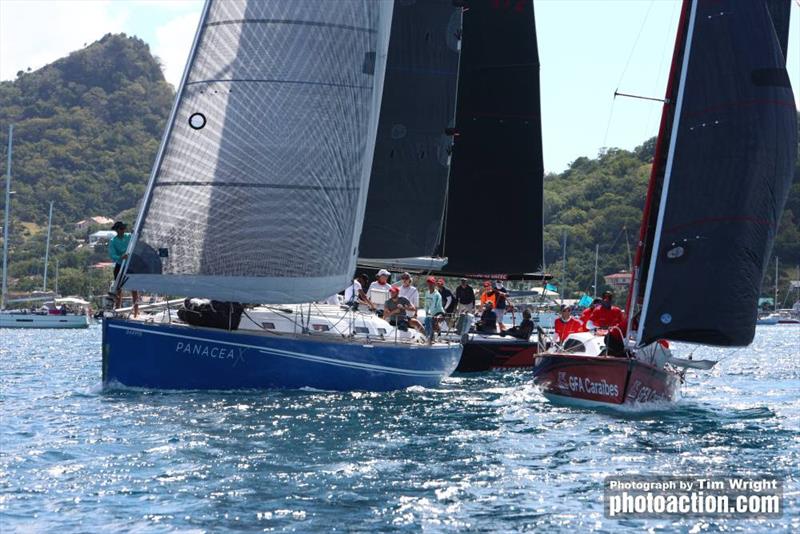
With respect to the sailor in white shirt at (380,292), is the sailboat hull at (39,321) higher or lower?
lower

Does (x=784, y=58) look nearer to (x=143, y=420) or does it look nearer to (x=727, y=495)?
(x=727, y=495)

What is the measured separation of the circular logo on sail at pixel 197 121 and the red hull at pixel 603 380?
20.6 feet

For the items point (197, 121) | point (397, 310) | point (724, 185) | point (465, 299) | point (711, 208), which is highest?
point (197, 121)

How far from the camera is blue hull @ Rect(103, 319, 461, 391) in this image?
1820cm

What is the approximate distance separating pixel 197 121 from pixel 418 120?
308 inches

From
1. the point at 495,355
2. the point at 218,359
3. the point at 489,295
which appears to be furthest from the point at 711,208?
the point at 489,295

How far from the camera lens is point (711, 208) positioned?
61.3 feet

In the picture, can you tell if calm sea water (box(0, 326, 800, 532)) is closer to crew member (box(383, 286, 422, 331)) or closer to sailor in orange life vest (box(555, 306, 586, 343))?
sailor in orange life vest (box(555, 306, 586, 343))

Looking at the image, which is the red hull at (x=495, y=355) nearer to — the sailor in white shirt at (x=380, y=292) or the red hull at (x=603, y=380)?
the sailor in white shirt at (x=380, y=292)

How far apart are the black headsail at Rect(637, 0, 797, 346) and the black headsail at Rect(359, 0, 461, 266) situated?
7.00m

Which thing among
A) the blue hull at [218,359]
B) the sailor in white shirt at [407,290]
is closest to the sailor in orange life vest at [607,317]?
the sailor in white shirt at [407,290]

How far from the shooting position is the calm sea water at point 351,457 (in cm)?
1066

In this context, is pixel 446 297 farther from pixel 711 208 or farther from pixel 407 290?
pixel 711 208

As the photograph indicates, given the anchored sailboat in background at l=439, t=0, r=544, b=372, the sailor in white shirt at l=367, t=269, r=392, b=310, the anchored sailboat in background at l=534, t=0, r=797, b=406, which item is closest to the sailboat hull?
the anchored sailboat in background at l=439, t=0, r=544, b=372
